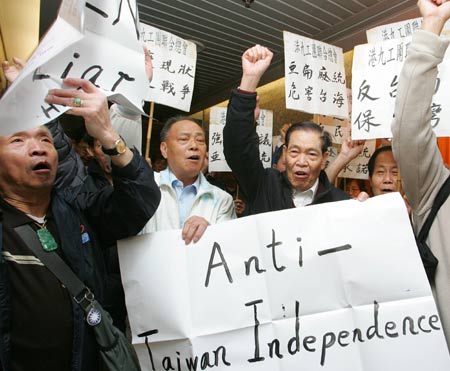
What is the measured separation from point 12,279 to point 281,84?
4.71 m

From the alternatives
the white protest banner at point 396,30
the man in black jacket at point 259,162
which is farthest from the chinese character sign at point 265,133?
the man in black jacket at point 259,162

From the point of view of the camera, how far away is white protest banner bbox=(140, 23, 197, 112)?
239cm

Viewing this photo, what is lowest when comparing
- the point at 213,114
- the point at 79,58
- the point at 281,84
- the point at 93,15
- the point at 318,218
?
the point at 318,218

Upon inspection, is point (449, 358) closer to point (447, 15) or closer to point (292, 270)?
point (292, 270)

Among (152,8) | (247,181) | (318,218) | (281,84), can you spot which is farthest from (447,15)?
(281,84)

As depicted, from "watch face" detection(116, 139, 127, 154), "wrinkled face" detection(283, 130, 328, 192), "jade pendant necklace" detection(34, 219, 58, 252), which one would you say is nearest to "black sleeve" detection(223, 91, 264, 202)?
"wrinkled face" detection(283, 130, 328, 192)

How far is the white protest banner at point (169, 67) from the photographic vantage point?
2389 mm

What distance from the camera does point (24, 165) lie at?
1314mm

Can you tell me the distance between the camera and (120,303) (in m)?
1.76

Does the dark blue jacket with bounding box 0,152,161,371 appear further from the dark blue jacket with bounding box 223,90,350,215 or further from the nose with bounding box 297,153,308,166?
the nose with bounding box 297,153,308,166

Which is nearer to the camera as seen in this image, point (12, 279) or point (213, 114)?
point (12, 279)

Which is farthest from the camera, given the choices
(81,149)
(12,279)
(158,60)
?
(81,149)

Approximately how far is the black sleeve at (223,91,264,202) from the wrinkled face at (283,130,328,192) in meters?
0.17

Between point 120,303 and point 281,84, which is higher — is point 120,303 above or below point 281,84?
below
